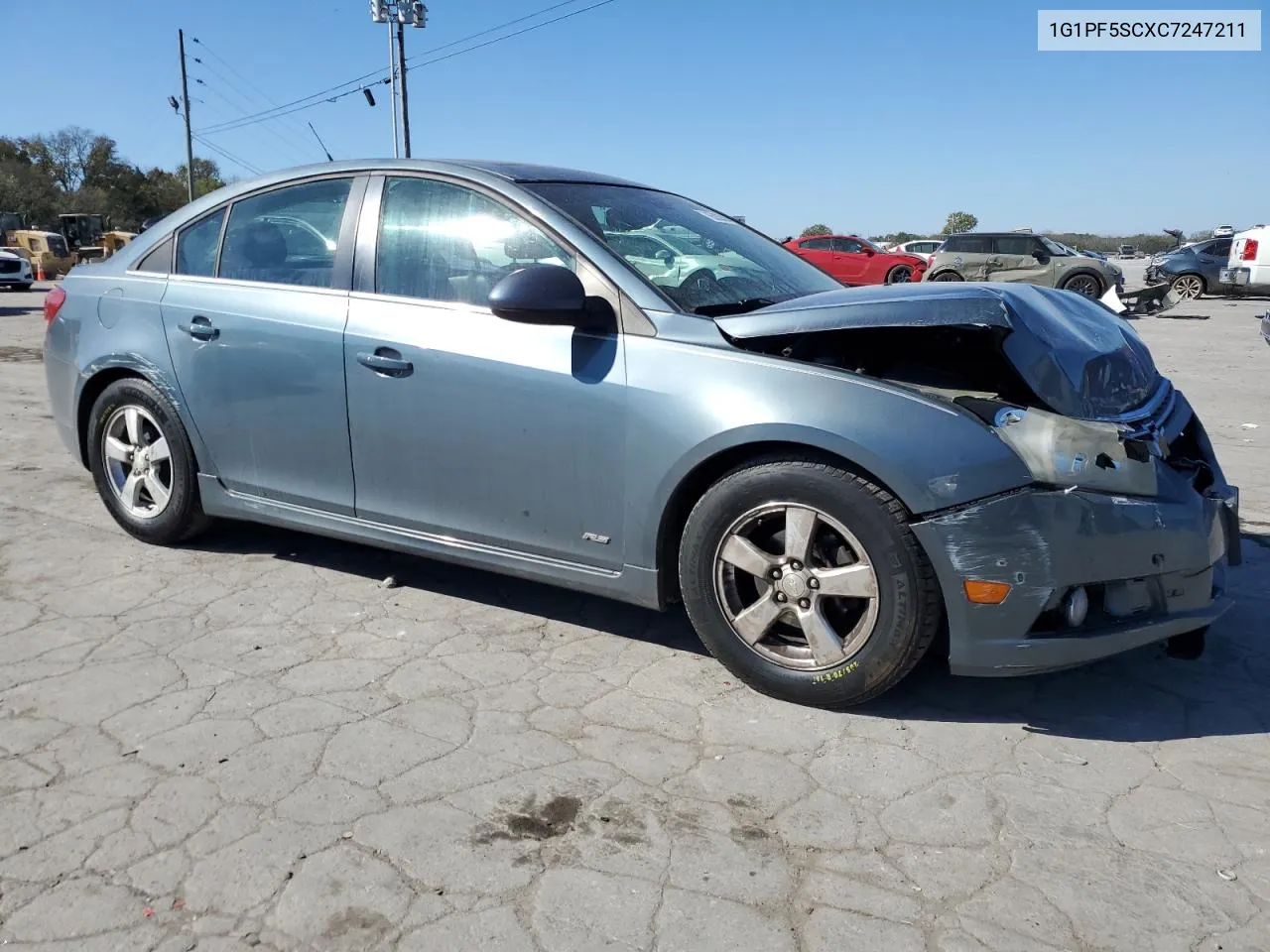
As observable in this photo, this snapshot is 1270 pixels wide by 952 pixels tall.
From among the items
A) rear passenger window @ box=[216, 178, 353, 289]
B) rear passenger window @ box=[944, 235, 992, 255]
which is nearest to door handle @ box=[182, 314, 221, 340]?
rear passenger window @ box=[216, 178, 353, 289]

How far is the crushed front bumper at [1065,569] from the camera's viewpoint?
9.18 ft

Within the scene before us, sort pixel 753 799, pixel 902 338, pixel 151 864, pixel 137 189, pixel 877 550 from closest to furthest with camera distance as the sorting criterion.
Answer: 1. pixel 151 864
2. pixel 753 799
3. pixel 877 550
4. pixel 902 338
5. pixel 137 189

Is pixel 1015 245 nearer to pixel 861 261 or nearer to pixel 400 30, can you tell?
pixel 861 261

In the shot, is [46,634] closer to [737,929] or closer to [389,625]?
[389,625]

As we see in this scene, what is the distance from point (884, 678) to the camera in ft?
9.77

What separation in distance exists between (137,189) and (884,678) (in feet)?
282

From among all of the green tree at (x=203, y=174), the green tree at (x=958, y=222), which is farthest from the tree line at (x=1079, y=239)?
the green tree at (x=203, y=174)

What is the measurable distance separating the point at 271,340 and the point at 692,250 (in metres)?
1.64

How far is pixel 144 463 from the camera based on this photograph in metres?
4.49

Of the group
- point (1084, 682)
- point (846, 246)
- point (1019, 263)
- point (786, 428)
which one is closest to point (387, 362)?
point (786, 428)

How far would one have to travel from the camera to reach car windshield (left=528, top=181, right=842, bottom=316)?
3.49 m

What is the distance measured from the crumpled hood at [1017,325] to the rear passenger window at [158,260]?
263cm

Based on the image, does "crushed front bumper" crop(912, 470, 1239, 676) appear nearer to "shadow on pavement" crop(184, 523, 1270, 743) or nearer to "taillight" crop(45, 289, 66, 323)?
"shadow on pavement" crop(184, 523, 1270, 743)

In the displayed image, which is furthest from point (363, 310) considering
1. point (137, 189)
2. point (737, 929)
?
point (137, 189)
